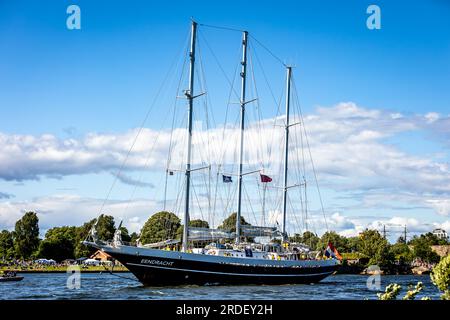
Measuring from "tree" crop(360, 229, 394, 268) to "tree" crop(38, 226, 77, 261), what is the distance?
61894 millimetres

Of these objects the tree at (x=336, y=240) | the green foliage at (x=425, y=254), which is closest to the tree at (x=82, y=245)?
the tree at (x=336, y=240)

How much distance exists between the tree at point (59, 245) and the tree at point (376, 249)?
61894mm

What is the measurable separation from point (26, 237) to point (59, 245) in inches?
291

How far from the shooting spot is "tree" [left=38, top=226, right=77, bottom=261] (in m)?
120

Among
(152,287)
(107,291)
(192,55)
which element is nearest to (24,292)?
(107,291)

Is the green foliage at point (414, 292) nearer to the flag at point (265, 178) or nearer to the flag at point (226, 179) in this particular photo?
the flag at point (226, 179)

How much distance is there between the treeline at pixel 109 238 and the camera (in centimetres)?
11825

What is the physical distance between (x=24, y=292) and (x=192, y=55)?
26092 millimetres

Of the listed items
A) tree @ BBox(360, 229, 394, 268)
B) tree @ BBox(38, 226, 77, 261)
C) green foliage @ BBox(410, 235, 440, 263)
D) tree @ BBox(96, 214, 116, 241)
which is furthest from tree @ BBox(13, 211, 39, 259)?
green foliage @ BBox(410, 235, 440, 263)

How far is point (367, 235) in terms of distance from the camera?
144 meters

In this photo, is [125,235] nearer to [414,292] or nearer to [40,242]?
[40,242]
